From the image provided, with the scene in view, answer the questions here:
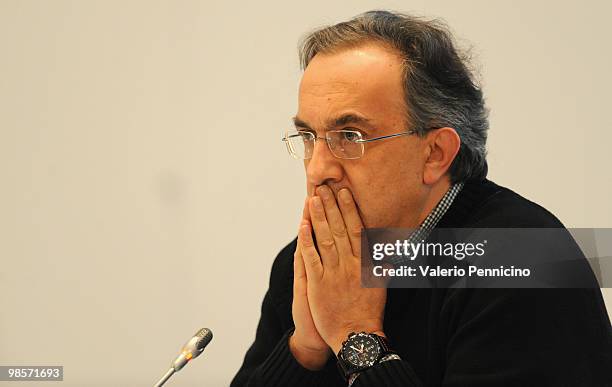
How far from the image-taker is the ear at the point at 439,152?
1.99 metres

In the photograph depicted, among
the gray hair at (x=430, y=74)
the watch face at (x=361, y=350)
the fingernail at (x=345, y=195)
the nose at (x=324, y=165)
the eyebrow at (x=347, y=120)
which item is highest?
the gray hair at (x=430, y=74)

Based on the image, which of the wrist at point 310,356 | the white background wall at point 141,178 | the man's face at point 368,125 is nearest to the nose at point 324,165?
the man's face at point 368,125

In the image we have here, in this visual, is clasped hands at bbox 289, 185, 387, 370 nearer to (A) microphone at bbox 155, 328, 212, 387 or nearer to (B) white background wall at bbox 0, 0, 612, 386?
(A) microphone at bbox 155, 328, 212, 387

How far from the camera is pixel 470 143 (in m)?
2.07

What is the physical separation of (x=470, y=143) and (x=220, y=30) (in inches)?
65.8

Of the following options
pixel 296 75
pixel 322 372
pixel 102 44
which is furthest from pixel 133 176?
pixel 322 372

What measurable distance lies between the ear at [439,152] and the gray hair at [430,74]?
0.08ft

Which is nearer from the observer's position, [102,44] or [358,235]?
[358,235]

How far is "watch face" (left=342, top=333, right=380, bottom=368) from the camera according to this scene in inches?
71.2

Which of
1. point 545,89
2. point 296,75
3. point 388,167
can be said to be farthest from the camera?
point 296,75

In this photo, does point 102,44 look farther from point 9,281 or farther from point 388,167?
point 388,167

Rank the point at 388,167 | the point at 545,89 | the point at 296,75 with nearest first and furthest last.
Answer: the point at 388,167
the point at 545,89
the point at 296,75

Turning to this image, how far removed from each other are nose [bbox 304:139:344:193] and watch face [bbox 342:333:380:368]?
40cm

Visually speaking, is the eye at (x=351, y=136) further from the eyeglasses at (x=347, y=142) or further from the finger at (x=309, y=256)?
the finger at (x=309, y=256)
